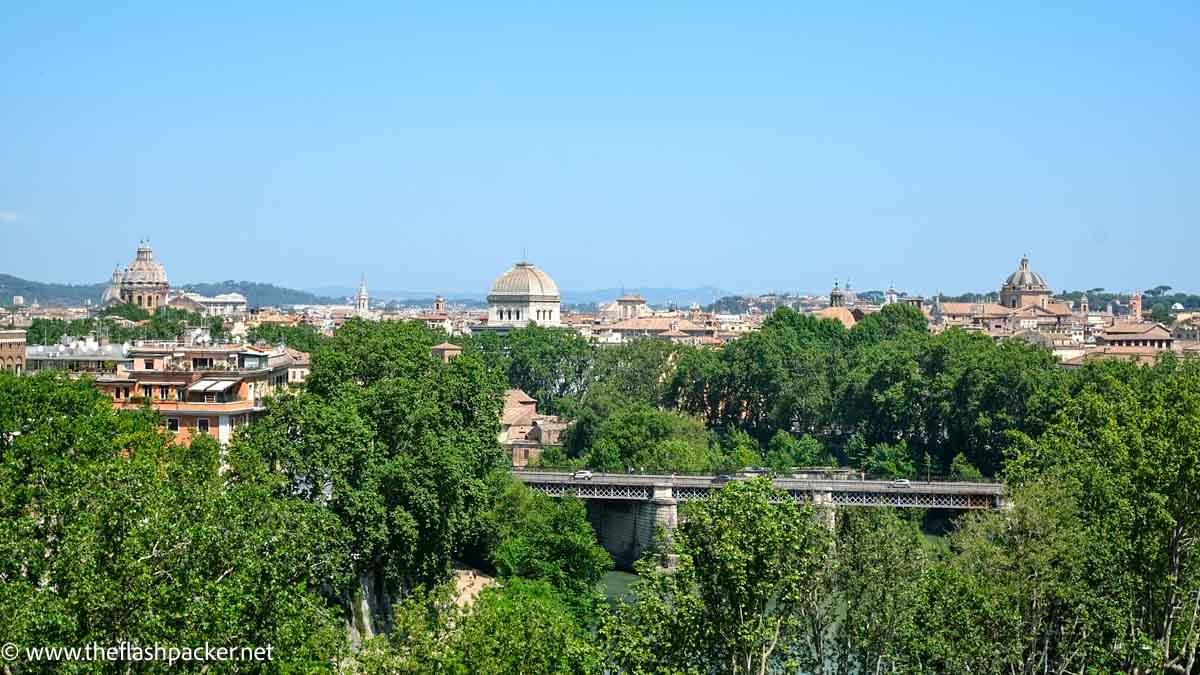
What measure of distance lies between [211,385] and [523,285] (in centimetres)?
9987

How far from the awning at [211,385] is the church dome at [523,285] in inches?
3855

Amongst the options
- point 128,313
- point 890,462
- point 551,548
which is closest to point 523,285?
point 128,313

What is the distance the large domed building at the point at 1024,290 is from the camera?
16850 cm

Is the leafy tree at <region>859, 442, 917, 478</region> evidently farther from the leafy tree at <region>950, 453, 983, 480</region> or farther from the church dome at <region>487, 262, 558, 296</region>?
the church dome at <region>487, 262, 558, 296</region>

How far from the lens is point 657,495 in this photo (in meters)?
54.6

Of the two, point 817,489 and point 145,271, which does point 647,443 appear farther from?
point 145,271

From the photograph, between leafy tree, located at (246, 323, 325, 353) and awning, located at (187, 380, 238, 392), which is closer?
awning, located at (187, 380, 238, 392)

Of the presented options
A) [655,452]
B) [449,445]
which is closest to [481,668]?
[449,445]

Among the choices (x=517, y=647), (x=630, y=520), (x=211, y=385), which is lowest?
(x=630, y=520)

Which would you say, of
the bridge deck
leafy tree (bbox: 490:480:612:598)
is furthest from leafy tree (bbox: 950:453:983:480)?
leafy tree (bbox: 490:480:612:598)

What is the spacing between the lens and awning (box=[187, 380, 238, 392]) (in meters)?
48.7

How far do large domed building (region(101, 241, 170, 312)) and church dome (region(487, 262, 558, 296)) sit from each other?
173ft

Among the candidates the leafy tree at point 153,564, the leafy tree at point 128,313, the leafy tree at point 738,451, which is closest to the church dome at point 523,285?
the leafy tree at point 128,313

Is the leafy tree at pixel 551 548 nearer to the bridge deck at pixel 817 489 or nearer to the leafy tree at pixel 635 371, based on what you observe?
the bridge deck at pixel 817 489
